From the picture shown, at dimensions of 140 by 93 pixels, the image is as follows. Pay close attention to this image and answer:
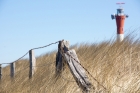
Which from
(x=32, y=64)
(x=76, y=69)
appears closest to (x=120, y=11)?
(x=32, y=64)

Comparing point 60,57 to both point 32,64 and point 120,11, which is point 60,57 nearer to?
point 32,64

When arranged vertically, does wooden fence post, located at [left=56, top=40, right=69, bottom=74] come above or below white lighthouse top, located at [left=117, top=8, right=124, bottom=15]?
below

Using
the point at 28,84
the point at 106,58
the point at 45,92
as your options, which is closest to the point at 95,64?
the point at 106,58

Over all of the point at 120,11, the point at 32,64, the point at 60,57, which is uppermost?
the point at 120,11

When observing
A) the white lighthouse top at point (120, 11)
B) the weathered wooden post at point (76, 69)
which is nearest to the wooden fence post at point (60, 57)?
the weathered wooden post at point (76, 69)

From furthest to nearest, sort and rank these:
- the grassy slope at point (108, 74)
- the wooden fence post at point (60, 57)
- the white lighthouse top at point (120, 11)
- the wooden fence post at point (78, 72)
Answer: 1. the white lighthouse top at point (120, 11)
2. the wooden fence post at point (60, 57)
3. the wooden fence post at point (78, 72)
4. the grassy slope at point (108, 74)

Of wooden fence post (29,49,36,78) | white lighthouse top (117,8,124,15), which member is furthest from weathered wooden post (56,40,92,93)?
white lighthouse top (117,8,124,15)

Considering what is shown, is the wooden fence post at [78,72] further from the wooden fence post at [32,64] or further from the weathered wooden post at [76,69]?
the wooden fence post at [32,64]

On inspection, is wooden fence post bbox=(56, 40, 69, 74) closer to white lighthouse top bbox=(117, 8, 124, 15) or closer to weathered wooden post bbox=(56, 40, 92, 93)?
weathered wooden post bbox=(56, 40, 92, 93)

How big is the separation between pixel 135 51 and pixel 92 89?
123 centimetres

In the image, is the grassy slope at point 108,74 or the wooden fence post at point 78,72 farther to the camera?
the wooden fence post at point 78,72

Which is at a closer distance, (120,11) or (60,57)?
(60,57)

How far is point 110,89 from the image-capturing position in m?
3.47

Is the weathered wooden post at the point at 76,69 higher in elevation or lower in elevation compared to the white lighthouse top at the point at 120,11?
lower
